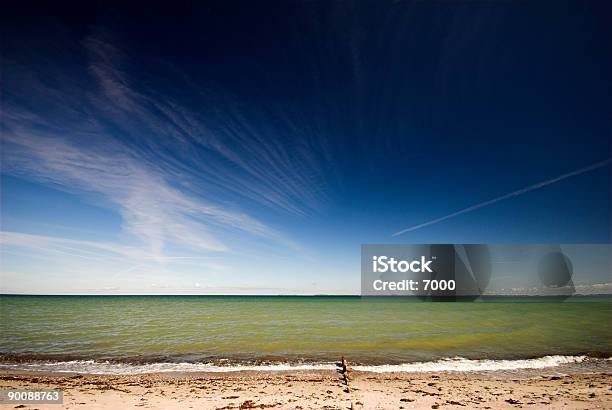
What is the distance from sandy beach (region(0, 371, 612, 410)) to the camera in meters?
9.87

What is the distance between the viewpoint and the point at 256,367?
15250 millimetres

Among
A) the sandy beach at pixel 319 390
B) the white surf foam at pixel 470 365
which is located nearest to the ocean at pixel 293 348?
the white surf foam at pixel 470 365

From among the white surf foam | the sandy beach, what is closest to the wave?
the white surf foam

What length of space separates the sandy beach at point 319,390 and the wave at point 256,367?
80 centimetres

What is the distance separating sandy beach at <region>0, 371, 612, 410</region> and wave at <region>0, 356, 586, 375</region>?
795 millimetres

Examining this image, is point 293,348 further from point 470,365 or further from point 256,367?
point 470,365

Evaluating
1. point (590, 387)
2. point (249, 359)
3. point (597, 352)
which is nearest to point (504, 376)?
point (590, 387)

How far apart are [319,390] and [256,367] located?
515cm

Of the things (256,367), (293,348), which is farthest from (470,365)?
(256,367)

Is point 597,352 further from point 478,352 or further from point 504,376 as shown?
point 504,376

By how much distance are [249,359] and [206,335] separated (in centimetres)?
886

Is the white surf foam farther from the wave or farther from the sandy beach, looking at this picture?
the sandy beach

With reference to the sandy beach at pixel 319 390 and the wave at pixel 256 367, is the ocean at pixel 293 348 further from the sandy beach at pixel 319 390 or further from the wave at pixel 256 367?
the sandy beach at pixel 319 390

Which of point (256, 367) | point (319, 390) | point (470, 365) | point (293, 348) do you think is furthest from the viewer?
point (293, 348)
